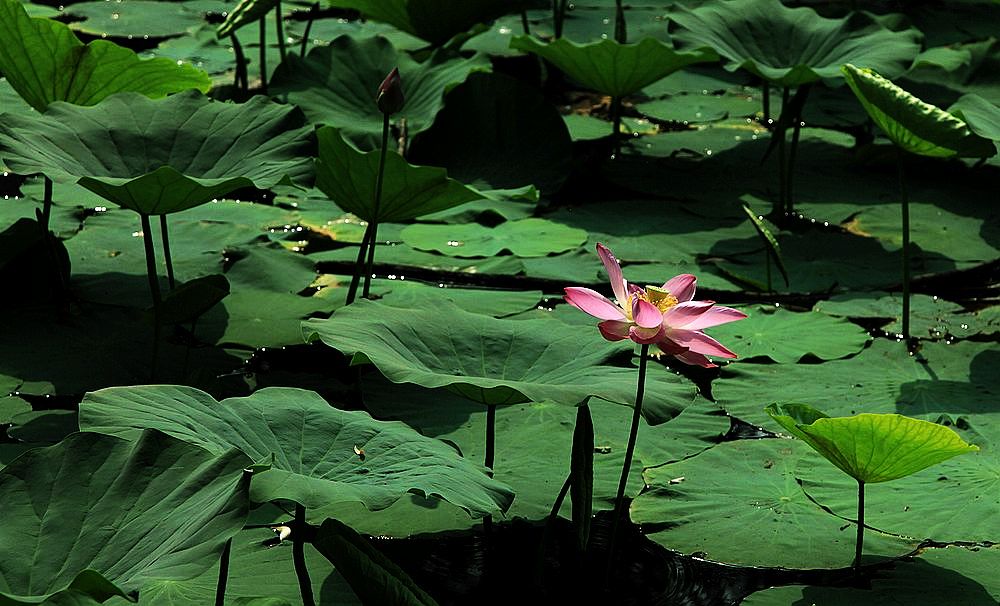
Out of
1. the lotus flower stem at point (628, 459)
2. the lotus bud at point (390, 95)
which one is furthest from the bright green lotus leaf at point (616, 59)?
the lotus flower stem at point (628, 459)

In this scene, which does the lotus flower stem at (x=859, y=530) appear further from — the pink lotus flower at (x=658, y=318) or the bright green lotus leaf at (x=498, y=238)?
the bright green lotus leaf at (x=498, y=238)

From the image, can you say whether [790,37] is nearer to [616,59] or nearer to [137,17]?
[616,59]

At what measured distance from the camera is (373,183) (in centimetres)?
215

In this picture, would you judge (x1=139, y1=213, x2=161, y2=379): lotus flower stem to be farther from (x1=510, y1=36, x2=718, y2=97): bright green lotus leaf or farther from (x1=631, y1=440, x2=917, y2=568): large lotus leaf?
(x1=510, y1=36, x2=718, y2=97): bright green lotus leaf

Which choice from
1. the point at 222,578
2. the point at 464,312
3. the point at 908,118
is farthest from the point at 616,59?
the point at 222,578

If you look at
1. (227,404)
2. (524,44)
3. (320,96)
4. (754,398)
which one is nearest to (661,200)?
(524,44)

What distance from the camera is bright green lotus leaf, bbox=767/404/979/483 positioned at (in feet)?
4.82

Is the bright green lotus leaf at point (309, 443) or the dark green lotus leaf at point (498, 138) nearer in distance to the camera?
the bright green lotus leaf at point (309, 443)

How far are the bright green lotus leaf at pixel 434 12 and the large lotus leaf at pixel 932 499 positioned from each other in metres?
2.16

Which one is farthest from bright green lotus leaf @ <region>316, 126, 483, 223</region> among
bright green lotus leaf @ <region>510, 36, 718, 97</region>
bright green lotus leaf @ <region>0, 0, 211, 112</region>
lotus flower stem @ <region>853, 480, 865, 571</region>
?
bright green lotus leaf @ <region>510, 36, 718, 97</region>

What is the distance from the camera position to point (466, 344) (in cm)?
170

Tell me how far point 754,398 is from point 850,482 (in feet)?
1.07

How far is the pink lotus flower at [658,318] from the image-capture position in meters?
1.42

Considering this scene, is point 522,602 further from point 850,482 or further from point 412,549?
point 850,482
